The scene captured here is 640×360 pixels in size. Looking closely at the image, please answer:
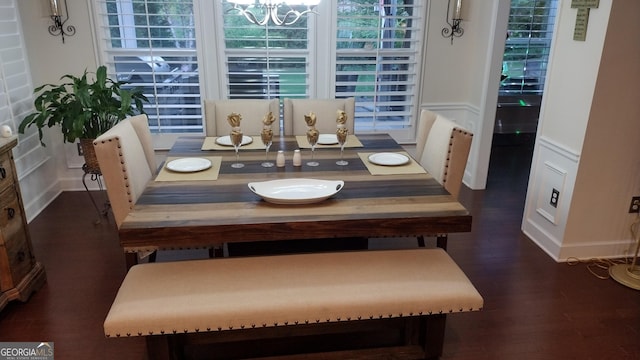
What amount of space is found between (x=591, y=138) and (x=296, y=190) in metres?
1.88

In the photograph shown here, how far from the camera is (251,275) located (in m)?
1.97

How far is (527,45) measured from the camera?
5.89m

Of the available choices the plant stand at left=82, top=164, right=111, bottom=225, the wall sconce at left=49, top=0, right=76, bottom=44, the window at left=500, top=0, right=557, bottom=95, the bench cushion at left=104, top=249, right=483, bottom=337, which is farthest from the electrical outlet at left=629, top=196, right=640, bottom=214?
the wall sconce at left=49, top=0, right=76, bottom=44

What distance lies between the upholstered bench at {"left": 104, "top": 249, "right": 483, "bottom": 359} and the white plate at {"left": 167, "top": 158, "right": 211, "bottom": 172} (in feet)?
1.76

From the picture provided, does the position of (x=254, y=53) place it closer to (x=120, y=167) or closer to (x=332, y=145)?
(x=332, y=145)

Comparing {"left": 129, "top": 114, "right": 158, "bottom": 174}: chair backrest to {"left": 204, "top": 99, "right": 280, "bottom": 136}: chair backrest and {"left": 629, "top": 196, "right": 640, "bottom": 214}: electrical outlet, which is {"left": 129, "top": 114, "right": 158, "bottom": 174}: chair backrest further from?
{"left": 629, "top": 196, "right": 640, "bottom": 214}: electrical outlet

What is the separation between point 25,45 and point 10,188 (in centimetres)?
178

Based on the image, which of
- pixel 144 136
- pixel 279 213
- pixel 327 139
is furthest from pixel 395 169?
pixel 144 136

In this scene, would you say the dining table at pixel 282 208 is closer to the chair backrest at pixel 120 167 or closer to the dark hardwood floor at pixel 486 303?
the chair backrest at pixel 120 167

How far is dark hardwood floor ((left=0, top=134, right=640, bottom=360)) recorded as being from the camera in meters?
2.23

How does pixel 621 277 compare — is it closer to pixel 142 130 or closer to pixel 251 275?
pixel 251 275

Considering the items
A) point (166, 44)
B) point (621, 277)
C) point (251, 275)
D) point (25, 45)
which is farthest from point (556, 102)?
point (25, 45)

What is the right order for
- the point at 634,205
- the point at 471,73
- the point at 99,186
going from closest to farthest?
the point at 634,205 → the point at 99,186 → the point at 471,73

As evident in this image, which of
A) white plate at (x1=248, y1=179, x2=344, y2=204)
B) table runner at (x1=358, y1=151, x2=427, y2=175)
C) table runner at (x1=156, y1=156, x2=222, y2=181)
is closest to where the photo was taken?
white plate at (x1=248, y1=179, x2=344, y2=204)
